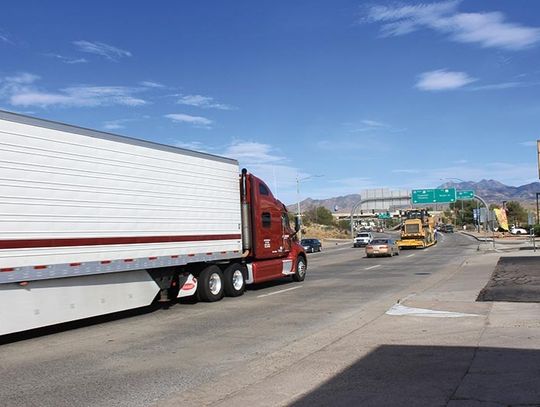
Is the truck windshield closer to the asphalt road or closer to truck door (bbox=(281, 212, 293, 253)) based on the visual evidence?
truck door (bbox=(281, 212, 293, 253))

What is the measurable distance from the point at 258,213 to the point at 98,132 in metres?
6.93

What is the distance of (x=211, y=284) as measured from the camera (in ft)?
50.4

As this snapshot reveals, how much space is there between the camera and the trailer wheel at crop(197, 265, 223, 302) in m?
15.0

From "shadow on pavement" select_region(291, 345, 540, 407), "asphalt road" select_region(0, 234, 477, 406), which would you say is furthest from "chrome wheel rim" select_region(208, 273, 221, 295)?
"shadow on pavement" select_region(291, 345, 540, 407)

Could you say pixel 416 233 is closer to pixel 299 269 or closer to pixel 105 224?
pixel 299 269

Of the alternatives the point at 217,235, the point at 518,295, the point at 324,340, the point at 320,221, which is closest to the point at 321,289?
the point at 217,235

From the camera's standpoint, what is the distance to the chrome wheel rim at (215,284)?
15.4 m

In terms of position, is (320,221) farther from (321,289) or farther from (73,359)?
(73,359)

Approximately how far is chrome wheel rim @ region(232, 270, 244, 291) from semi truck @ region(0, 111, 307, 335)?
3 cm

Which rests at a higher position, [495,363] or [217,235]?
[217,235]

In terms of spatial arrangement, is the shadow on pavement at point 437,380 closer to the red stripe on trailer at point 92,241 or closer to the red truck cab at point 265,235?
the red stripe on trailer at point 92,241

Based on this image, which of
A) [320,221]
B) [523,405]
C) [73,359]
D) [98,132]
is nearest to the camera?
[523,405]

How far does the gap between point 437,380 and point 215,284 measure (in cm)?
954

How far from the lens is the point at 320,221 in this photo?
5758 inches
